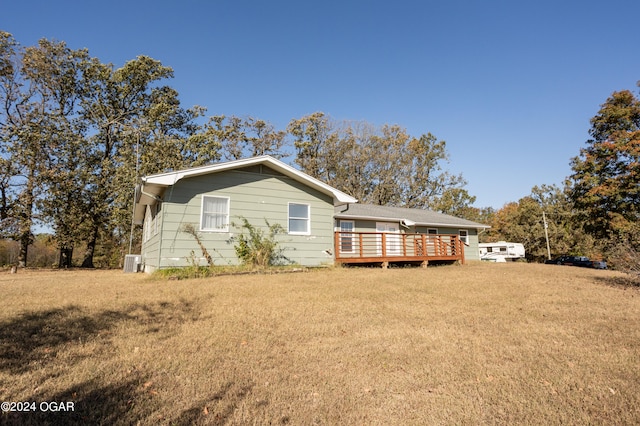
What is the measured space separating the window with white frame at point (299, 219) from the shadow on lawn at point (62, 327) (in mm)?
7067

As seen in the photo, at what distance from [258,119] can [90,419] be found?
104ft

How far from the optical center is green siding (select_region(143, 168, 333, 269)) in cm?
1098

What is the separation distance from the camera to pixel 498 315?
595cm

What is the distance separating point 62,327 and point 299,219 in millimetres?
9252

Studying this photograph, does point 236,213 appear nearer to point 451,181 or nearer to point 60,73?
point 60,73

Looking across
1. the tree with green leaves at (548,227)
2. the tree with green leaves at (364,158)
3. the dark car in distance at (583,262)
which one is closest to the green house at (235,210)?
the tree with green leaves at (364,158)

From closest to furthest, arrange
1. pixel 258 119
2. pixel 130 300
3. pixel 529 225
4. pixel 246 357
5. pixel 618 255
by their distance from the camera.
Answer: pixel 246 357
pixel 130 300
pixel 618 255
pixel 258 119
pixel 529 225

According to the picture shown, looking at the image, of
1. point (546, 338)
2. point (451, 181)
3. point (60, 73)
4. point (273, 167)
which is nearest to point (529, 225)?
point (451, 181)

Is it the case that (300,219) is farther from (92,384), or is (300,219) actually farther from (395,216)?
(92,384)

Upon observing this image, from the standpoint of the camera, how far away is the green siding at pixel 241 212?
36.0 ft

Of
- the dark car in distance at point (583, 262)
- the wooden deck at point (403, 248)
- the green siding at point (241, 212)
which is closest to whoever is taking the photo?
the green siding at point (241, 212)

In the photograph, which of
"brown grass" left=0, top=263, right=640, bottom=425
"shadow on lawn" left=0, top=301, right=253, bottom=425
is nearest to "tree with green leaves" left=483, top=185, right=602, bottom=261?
"brown grass" left=0, top=263, right=640, bottom=425

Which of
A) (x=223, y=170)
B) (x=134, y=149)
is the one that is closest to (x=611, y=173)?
(x=223, y=170)

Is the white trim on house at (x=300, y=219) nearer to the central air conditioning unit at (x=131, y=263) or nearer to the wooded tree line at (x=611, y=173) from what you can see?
the central air conditioning unit at (x=131, y=263)
